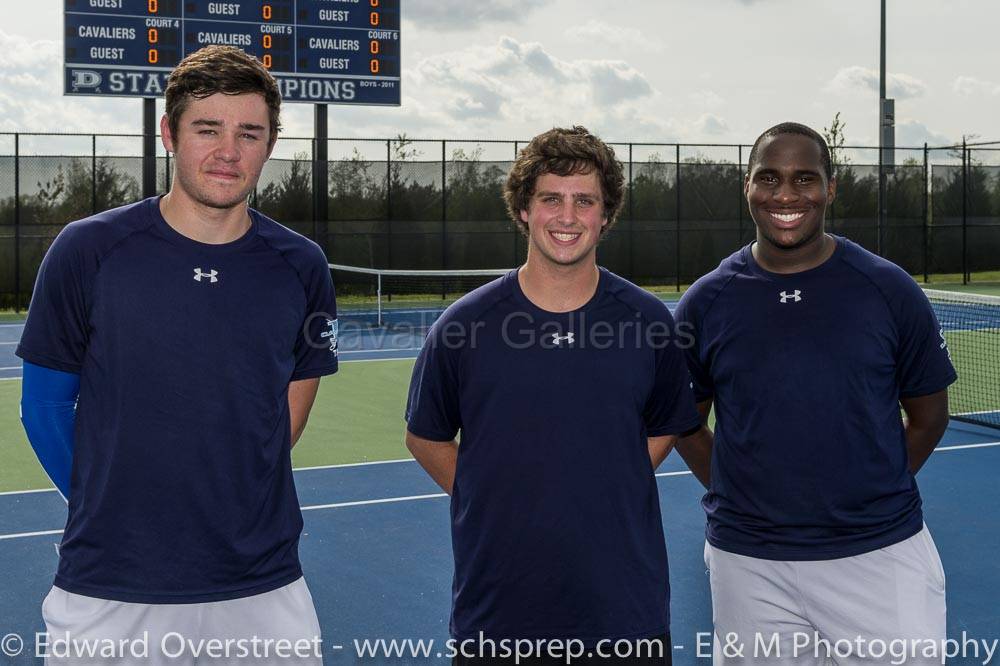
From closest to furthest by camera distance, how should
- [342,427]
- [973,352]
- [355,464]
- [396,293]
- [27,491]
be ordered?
[27,491], [355,464], [342,427], [973,352], [396,293]

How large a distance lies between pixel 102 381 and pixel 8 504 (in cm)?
548

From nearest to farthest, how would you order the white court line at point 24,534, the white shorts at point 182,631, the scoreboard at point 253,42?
the white shorts at point 182,631, the white court line at point 24,534, the scoreboard at point 253,42

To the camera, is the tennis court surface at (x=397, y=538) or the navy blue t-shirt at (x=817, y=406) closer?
the navy blue t-shirt at (x=817, y=406)

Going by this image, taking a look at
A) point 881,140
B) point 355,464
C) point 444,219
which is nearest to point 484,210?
point 444,219

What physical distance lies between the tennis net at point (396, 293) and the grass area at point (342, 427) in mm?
8094

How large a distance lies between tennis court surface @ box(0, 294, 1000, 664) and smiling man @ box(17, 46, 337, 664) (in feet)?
7.30

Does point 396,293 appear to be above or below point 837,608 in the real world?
above

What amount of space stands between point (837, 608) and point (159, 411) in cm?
196

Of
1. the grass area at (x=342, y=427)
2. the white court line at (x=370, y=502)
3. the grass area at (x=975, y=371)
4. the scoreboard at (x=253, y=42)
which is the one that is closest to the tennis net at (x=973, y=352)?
the grass area at (x=975, y=371)

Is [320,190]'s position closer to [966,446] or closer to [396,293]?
[396,293]

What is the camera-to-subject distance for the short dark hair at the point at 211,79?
9.30 feet

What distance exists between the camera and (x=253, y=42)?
65.9ft

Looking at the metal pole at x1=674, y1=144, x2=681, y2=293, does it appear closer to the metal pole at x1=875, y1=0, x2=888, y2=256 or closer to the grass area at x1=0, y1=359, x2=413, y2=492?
the metal pole at x1=875, y1=0, x2=888, y2=256

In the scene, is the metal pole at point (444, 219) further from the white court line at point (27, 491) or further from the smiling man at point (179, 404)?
the smiling man at point (179, 404)
